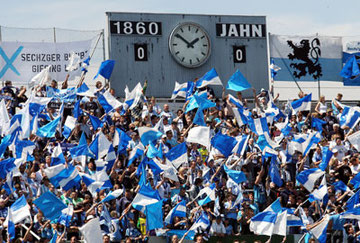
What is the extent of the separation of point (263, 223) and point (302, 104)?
7.41 metres

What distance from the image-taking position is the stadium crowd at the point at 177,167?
28672 mm

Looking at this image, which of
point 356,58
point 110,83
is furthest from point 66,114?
point 356,58

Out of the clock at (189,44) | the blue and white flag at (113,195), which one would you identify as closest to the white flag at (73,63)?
the clock at (189,44)

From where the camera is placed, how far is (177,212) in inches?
1138

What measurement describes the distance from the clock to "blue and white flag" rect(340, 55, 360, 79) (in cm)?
476

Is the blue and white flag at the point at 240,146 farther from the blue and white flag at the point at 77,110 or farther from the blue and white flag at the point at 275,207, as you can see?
the blue and white flag at the point at 77,110

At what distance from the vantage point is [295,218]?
99.4ft

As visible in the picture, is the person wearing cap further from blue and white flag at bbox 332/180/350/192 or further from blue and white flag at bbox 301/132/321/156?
blue and white flag at bbox 301/132/321/156

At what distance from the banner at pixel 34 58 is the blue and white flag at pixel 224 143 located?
21.5 feet

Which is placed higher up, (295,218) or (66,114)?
(66,114)

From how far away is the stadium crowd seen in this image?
28.7 m

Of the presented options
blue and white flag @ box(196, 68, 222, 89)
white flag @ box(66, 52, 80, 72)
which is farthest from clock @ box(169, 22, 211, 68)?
white flag @ box(66, 52, 80, 72)

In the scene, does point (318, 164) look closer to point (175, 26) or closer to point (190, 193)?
point (190, 193)

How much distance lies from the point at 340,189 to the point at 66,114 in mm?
8318
